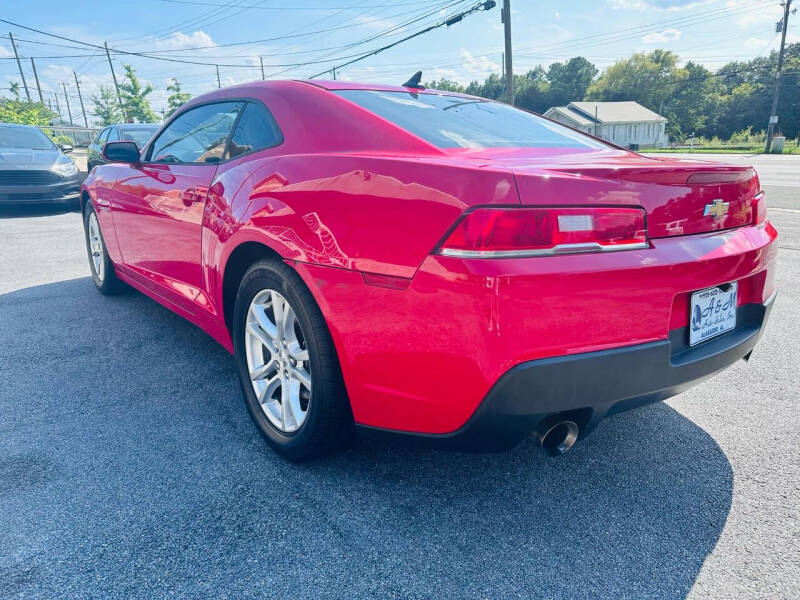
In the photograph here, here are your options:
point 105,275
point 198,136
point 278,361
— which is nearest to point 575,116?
point 105,275

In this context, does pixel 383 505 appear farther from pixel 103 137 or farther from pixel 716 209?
pixel 103 137

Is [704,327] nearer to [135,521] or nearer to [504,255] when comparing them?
[504,255]

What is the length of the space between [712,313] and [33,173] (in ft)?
36.5

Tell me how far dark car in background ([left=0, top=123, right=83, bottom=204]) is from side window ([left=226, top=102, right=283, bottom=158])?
9.15 m

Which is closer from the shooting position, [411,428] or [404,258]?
[404,258]

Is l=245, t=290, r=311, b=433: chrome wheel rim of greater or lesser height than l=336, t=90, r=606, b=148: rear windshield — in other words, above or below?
below

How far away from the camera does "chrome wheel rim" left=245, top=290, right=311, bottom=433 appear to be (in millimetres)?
2119

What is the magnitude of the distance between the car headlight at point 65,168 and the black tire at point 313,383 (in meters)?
9.78

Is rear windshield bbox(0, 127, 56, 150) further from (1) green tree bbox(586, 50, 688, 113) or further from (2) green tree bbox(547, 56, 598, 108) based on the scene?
(2) green tree bbox(547, 56, 598, 108)

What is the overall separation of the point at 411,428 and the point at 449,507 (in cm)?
39

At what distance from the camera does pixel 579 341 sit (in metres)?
1.51

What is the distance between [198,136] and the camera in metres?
2.98

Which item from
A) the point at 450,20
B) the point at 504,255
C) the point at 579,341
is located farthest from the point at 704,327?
the point at 450,20

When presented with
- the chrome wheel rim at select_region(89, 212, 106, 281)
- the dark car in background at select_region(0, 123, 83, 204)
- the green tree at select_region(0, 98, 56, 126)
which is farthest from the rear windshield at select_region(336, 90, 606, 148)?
the green tree at select_region(0, 98, 56, 126)
